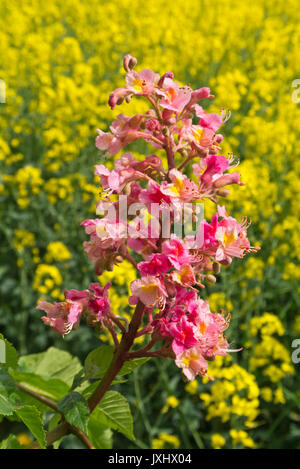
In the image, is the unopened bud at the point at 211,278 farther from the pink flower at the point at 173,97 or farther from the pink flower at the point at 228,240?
the pink flower at the point at 173,97

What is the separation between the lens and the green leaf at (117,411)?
37.5 inches

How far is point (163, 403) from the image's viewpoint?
287 centimetres

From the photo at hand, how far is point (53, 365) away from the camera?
124 centimetres

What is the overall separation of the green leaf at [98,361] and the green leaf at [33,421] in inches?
5.0

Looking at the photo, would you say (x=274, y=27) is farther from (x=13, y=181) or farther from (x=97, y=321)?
(x=97, y=321)

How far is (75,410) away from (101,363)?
12cm

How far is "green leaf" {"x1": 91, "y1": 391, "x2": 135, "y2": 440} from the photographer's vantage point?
3.12ft

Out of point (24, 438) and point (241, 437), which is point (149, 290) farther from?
point (24, 438)

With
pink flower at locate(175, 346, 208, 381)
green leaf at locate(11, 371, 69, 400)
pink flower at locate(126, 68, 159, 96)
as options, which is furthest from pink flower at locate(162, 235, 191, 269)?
green leaf at locate(11, 371, 69, 400)

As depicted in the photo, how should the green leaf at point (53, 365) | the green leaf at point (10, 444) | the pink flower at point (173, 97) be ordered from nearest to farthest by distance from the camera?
the pink flower at point (173, 97) → the green leaf at point (10, 444) → the green leaf at point (53, 365)

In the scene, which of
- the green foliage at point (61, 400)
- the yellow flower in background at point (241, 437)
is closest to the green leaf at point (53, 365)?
the green foliage at point (61, 400)

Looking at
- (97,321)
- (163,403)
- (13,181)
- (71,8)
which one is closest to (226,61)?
(71,8)

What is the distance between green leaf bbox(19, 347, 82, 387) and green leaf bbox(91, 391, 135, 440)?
23 cm
